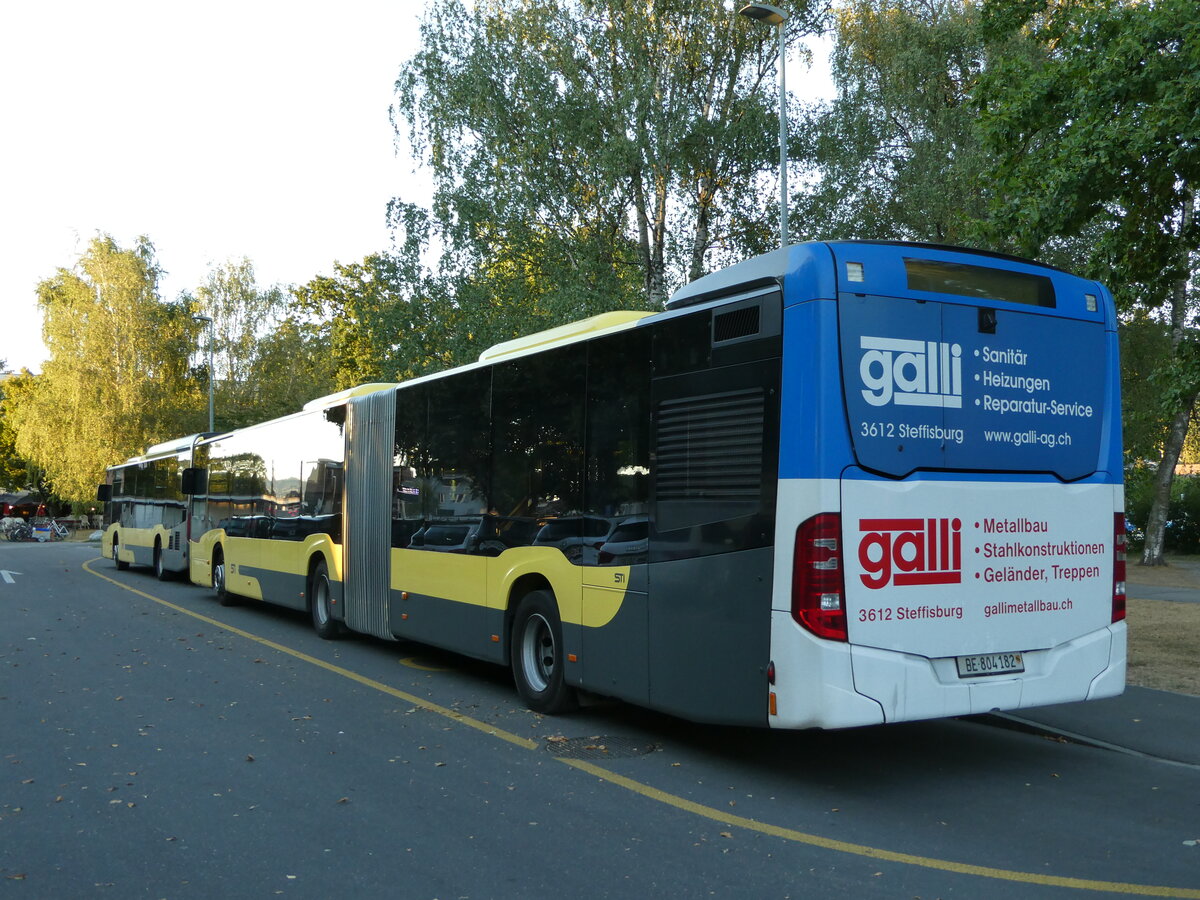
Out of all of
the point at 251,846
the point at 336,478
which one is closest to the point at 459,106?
the point at 336,478

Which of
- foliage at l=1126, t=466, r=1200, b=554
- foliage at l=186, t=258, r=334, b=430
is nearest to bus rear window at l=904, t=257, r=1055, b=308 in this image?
foliage at l=1126, t=466, r=1200, b=554

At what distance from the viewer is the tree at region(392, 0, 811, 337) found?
2312 cm

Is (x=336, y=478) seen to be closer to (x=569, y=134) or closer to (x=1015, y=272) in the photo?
(x=1015, y=272)

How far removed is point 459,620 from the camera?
33.6 feet

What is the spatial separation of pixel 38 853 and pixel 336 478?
8388 millimetres

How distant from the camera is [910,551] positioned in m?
6.34

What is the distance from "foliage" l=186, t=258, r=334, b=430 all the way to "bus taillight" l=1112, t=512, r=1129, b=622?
166 feet

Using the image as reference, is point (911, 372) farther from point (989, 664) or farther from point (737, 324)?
point (989, 664)

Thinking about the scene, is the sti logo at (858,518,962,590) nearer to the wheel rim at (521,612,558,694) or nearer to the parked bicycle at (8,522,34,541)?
the wheel rim at (521,612,558,694)

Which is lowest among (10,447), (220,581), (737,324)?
(220,581)

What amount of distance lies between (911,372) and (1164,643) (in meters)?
7.93

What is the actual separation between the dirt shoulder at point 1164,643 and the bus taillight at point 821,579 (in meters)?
5.10

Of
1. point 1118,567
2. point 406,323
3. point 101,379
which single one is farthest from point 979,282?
point 101,379

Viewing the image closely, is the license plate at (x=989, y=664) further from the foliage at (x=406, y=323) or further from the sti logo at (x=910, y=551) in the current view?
the foliage at (x=406, y=323)
